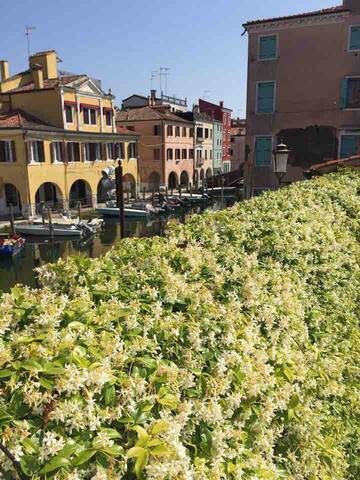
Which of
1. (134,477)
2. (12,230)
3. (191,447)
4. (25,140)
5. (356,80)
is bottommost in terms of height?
(12,230)

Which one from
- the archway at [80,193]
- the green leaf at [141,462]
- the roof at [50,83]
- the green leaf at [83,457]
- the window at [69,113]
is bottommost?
the archway at [80,193]

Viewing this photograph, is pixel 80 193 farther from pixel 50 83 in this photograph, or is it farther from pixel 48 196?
pixel 50 83

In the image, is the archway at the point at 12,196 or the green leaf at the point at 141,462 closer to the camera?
the green leaf at the point at 141,462

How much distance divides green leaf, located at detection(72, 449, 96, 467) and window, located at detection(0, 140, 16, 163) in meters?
29.0

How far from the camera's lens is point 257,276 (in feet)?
12.3

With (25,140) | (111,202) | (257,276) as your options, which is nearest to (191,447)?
(257,276)

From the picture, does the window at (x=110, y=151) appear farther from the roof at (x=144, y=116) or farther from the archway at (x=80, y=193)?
the roof at (x=144, y=116)

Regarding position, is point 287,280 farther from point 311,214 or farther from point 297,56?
point 297,56

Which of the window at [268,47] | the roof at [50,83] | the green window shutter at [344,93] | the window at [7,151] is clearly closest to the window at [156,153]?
the roof at [50,83]

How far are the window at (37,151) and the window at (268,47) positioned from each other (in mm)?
15448

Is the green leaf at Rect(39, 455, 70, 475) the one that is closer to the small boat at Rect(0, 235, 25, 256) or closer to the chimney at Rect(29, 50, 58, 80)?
the small boat at Rect(0, 235, 25, 256)

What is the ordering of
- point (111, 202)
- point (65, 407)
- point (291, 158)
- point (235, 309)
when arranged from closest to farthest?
point (65, 407) < point (235, 309) < point (291, 158) < point (111, 202)

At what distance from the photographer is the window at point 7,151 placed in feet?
91.5

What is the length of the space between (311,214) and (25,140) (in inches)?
1006
